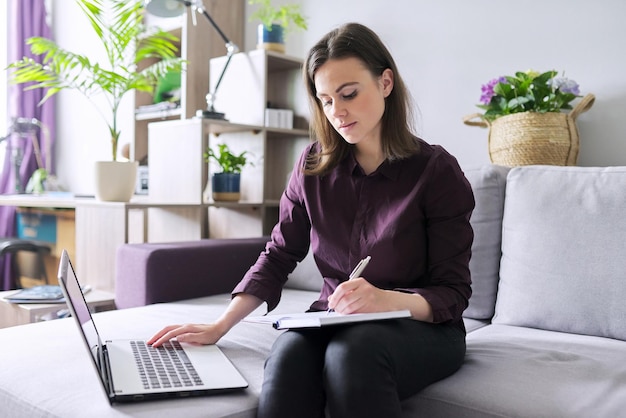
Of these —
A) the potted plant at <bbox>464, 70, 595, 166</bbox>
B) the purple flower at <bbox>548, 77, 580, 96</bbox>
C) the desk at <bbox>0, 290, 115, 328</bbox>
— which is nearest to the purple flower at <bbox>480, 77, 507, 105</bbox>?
the potted plant at <bbox>464, 70, 595, 166</bbox>

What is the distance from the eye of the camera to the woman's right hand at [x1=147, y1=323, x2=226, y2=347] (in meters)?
1.17

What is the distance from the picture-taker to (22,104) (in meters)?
3.84

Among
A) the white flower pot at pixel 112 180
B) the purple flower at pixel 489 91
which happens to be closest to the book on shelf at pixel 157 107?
the white flower pot at pixel 112 180

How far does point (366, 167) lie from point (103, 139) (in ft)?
9.51

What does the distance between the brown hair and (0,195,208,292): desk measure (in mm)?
949

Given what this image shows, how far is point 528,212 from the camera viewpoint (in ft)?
5.17

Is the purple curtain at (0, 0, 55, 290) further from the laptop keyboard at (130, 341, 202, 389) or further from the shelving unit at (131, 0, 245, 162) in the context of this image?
the laptop keyboard at (130, 341, 202, 389)

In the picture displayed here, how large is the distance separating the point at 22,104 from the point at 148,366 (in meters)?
3.33

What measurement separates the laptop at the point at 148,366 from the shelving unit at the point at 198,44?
1885 mm

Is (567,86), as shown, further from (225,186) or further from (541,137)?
(225,186)

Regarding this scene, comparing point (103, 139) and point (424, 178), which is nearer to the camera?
point (424, 178)

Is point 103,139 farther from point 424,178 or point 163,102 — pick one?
point 424,178

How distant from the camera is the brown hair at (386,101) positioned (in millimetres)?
1239

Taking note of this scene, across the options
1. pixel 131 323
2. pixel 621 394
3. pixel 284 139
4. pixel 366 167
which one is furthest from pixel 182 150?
pixel 621 394
